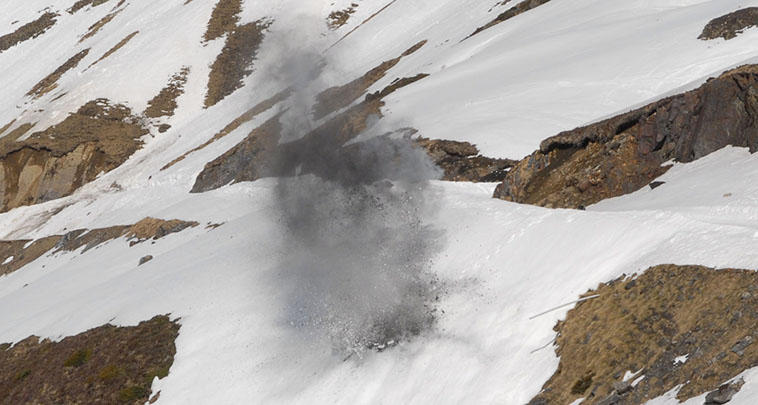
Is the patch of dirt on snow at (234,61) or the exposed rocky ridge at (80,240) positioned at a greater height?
the patch of dirt on snow at (234,61)

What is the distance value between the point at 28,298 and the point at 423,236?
94.2 ft

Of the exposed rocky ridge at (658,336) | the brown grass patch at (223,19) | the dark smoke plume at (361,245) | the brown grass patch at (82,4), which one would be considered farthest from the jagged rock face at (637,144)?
Result: the brown grass patch at (82,4)


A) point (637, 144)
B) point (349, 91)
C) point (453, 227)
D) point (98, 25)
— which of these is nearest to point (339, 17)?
point (349, 91)

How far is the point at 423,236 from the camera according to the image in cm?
2552

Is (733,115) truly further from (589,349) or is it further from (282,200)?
(282,200)

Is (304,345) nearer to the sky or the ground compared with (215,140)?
nearer to the ground

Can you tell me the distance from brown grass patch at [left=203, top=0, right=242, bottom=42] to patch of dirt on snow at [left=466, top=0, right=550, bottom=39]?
3831 cm

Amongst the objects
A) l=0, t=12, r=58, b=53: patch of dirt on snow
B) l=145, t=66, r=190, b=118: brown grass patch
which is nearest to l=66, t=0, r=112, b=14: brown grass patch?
l=0, t=12, r=58, b=53: patch of dirt on snow

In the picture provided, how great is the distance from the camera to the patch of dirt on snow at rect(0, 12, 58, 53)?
327 ft

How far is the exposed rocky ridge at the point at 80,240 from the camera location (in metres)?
44.6

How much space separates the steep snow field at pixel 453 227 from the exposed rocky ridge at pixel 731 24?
62 cm

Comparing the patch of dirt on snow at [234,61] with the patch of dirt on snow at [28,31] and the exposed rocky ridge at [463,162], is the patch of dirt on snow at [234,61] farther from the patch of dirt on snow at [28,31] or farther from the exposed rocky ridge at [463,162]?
the exposed rocky ridge at [463,162]

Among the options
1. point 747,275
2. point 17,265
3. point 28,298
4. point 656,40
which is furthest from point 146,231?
point 747,275

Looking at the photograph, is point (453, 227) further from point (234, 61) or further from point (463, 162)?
point (234, 61)
